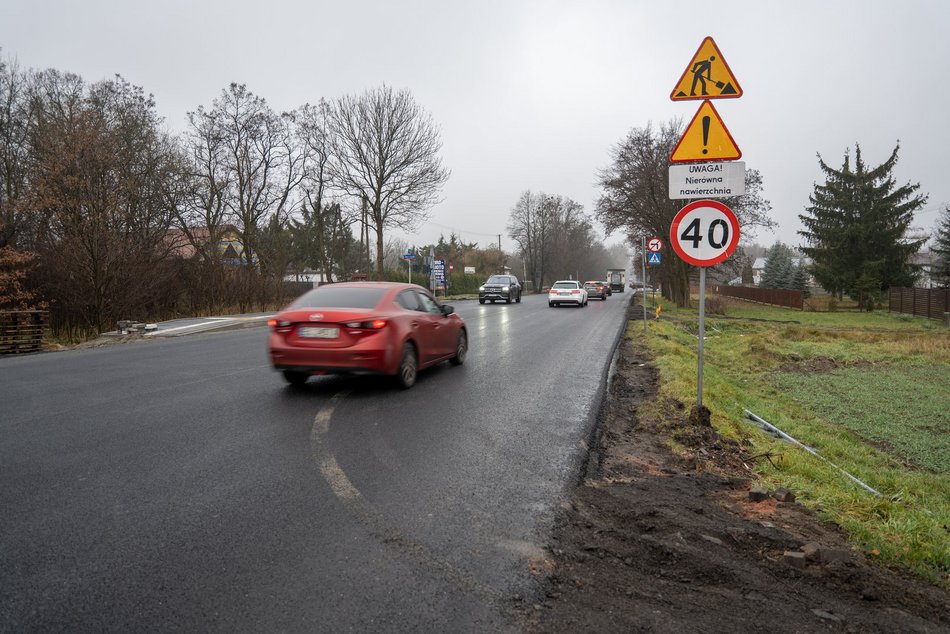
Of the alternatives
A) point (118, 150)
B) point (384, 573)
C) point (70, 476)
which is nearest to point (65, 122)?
point (118, 150)

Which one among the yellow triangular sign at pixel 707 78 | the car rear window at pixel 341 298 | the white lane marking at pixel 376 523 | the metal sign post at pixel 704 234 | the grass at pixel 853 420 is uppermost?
the yellow triangular sign at pixel 707 78

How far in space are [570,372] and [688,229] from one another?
157 inches

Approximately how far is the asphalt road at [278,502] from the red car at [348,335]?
0.37 metres

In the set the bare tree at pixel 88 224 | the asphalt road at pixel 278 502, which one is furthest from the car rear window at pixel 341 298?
the bare tree at pixel 88 224

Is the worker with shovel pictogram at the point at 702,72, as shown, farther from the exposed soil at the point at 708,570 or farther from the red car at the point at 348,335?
the red car at the point at 348,335

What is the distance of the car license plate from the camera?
771 cm

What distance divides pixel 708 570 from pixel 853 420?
23.0 feet

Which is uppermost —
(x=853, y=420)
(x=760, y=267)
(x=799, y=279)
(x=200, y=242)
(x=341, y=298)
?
(x=760, y=267)

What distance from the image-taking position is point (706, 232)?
6.67 meters

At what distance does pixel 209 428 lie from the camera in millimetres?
6000

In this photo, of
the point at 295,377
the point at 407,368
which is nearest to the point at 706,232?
the point at 407,368

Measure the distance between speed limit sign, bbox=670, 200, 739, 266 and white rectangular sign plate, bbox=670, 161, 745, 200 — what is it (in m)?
0.13

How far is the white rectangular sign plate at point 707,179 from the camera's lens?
647cm

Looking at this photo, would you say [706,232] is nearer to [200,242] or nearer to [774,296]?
[200,242]
